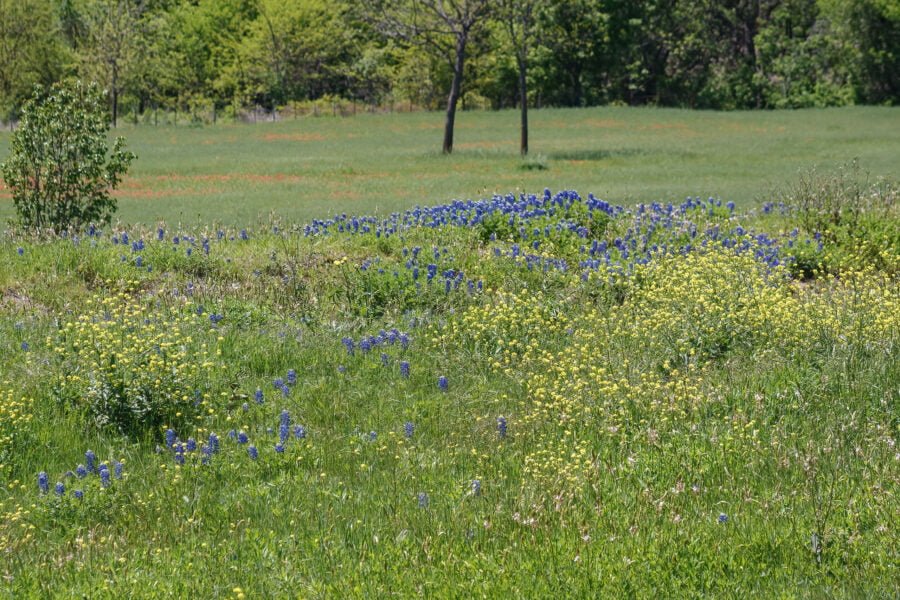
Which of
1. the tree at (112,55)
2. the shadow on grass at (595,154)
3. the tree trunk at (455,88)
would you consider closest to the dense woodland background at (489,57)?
the tree at (112,55)

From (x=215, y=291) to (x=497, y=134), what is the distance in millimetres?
40262

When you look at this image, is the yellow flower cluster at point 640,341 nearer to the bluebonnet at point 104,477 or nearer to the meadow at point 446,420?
the meadow at point 446,420

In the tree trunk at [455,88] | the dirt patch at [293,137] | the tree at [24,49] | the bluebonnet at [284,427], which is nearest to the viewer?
the bluebonnet at [284,427]

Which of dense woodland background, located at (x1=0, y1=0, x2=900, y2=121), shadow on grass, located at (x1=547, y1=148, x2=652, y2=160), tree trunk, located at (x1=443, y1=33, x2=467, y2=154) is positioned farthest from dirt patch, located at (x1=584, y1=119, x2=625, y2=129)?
tree trunk, located at (x1=443, y1=33, x2=467, y2=154)

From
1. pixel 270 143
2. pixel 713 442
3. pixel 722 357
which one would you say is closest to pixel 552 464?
pixel 713 442

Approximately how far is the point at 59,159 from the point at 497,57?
5749 cm

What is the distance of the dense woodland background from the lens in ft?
210

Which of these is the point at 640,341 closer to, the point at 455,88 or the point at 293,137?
the point at 455,88

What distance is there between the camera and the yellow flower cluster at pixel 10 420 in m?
6.34

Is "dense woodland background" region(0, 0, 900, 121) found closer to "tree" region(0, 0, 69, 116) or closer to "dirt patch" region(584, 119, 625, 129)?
"tree" region(0, 0, 69, 116)

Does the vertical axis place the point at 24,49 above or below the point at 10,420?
above

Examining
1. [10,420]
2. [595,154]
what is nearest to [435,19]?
[595,154]

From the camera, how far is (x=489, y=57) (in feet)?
228

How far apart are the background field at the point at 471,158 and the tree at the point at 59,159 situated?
2678 millimetres
